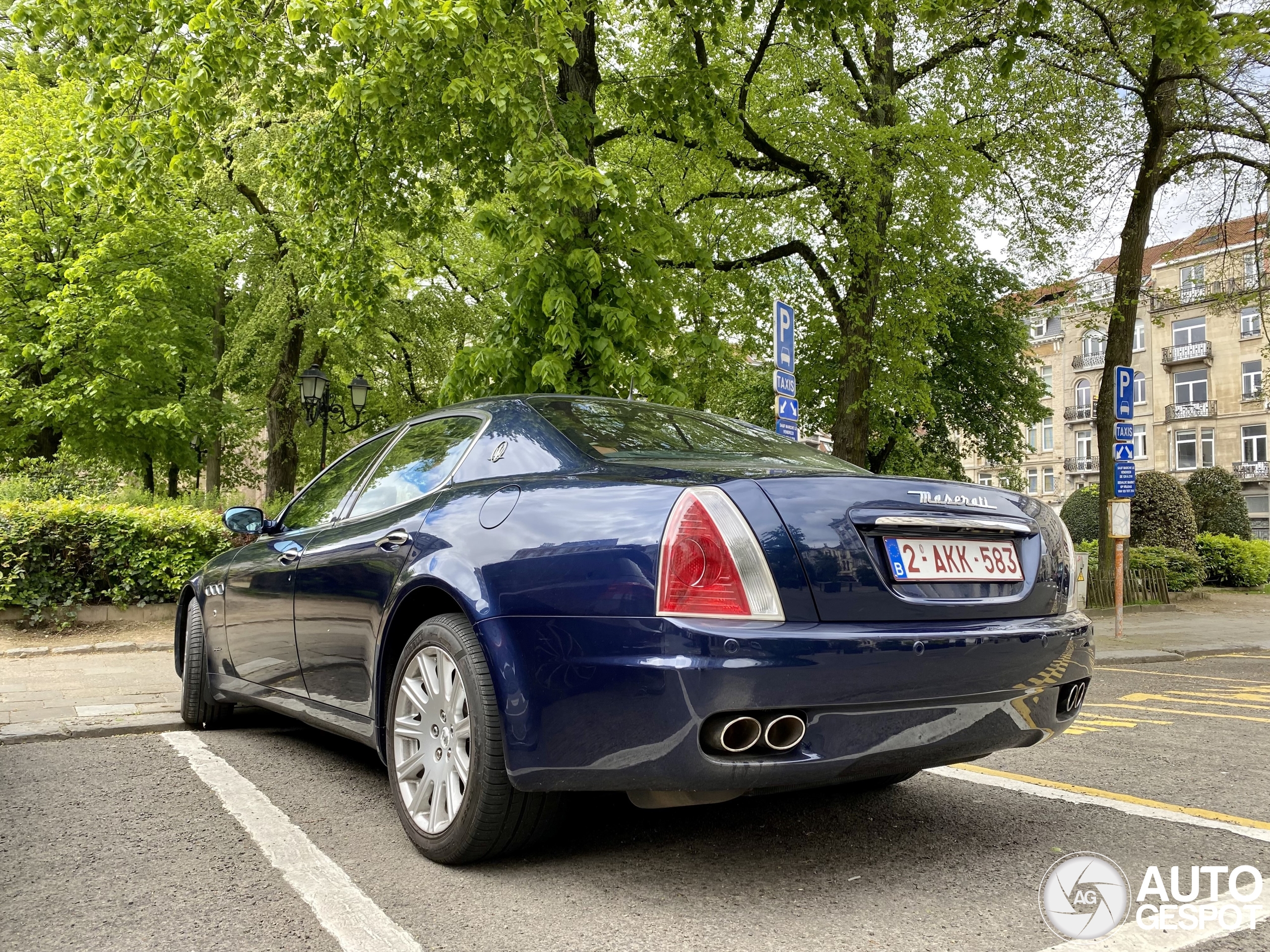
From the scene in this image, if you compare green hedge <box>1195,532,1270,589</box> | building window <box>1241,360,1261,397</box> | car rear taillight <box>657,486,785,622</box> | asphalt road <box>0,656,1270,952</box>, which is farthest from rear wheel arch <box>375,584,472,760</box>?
building window <box>1241,360,1261,397</box>

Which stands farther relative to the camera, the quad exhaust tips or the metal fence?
the metal fence

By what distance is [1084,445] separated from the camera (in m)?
62.2

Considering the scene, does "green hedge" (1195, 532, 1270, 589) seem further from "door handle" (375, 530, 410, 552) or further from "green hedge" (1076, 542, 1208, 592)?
"door handle" (375, 530, 410, 552)

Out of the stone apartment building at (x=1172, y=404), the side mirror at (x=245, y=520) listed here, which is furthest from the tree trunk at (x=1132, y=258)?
the stone apartment building at (x=1172, y=404)

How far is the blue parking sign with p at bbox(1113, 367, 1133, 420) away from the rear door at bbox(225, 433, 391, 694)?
432 inches

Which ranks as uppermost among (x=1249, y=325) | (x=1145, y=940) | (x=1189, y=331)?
(x=1189, y=331)

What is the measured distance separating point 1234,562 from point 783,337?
19380mm

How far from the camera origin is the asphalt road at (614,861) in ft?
8.52

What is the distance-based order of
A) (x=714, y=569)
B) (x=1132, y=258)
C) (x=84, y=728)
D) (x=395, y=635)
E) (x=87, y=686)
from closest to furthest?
(x=714, y=569)
(x=395, y=635)
(x=84, y=728)
(x=87, y=686)
(x=1132, y=258)

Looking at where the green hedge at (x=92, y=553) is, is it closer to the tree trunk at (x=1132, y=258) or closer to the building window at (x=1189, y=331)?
the tree trunk at (x=1132, y=258)

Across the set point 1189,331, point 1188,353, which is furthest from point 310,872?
point 1189,331

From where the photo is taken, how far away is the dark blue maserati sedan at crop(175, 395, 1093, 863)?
2.68 meters

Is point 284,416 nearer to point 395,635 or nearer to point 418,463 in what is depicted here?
point 418,463

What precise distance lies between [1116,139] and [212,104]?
1429 centimetres
